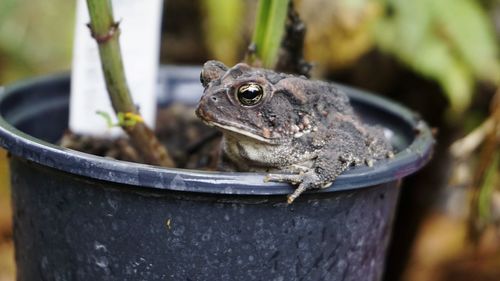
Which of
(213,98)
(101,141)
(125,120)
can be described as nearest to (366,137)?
(213,98)

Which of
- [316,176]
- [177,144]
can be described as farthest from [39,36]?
[316,176]

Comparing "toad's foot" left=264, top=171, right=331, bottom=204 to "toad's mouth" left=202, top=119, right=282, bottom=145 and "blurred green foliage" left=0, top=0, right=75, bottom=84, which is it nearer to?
"toad's mouth" left=202, top=119, right=282, bottom=145

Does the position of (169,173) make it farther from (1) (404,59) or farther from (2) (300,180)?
(1) (404,59)

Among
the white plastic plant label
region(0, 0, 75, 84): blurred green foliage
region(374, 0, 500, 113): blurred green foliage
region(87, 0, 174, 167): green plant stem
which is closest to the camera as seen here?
region(87, 0, 174, 167): green plant stem

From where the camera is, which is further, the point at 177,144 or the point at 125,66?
the point at 177,144

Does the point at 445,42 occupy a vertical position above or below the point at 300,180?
above

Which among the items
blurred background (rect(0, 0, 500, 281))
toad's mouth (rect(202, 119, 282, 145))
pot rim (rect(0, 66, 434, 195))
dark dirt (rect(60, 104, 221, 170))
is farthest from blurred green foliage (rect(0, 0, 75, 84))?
toad's mouth (rect(202, 119, 282, 145))

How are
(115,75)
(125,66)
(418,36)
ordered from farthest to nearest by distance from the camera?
1. (418,36)
2. (125,66)
3. (115,75)
